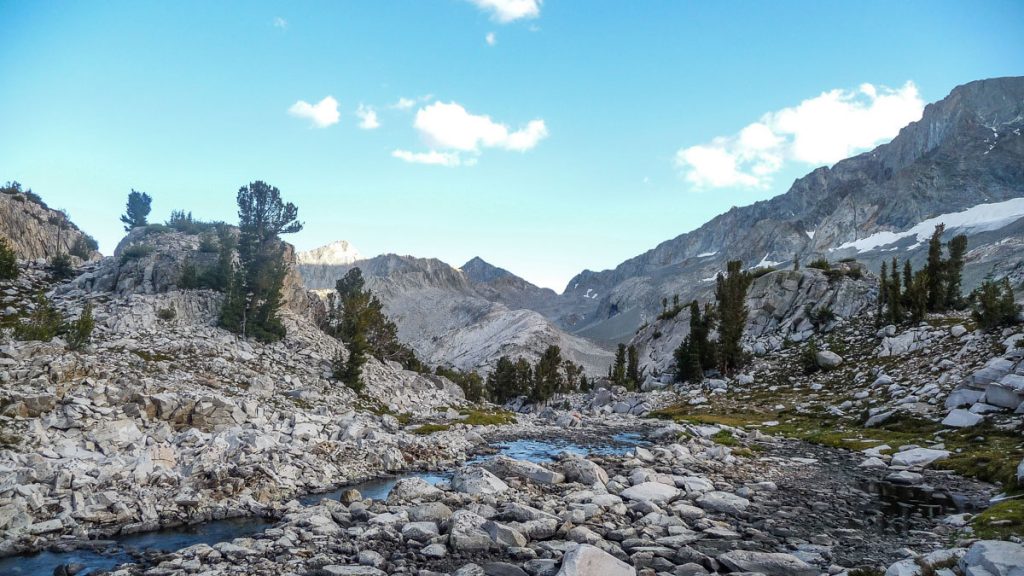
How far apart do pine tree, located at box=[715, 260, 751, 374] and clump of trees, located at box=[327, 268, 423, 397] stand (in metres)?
41.8

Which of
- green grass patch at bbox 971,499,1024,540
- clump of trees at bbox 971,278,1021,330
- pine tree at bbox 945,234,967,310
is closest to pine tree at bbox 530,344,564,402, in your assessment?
pine tree at bbox 945,234,967,310

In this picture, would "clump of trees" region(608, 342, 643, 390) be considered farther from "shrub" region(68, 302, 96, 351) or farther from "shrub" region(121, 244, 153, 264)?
"shrub" region(68, 302, 96, 351)

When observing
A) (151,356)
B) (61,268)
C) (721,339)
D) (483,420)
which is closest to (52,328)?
(151,356)

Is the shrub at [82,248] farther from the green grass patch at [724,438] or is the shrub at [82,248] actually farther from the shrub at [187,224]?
the green grass patch at [724,438]

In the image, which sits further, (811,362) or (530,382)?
(530,382)

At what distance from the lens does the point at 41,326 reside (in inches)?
1281

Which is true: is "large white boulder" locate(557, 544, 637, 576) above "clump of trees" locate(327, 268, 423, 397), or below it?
below

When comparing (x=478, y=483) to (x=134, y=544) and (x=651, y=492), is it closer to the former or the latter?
→ (x=651, y=492)

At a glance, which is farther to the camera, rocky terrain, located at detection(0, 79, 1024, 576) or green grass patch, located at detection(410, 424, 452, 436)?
green grass patch, located at detection(410, 424, 452, 436)

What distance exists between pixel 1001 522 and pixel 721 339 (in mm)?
63126

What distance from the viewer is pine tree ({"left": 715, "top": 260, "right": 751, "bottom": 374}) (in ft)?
234

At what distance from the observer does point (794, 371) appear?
5991 centimetres

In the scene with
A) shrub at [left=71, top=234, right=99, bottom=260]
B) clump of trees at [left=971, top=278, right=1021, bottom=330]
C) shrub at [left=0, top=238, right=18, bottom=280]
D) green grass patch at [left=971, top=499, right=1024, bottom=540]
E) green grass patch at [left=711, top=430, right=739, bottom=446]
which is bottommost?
green grass patch at [left=711, top=430, right=739, bottom=446]

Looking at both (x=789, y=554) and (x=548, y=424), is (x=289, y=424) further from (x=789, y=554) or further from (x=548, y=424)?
(x=548, y=424)
